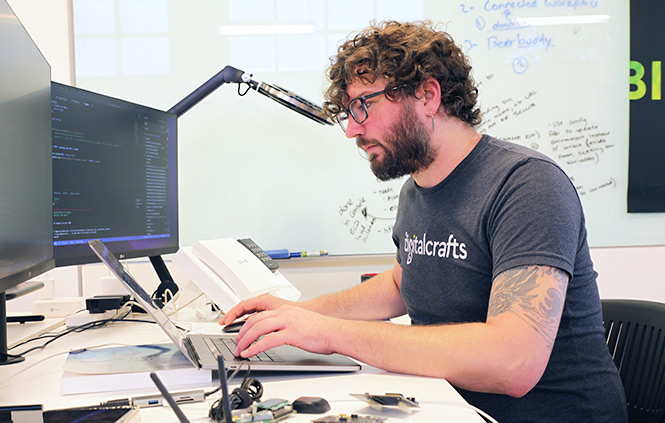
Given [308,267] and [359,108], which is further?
[308,267]

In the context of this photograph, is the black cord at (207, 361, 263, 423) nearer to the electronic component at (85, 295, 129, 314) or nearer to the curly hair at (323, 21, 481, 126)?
the curly hair at (323, 21, 481, 126)

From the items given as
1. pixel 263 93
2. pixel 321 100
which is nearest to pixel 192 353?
pixel 263 93

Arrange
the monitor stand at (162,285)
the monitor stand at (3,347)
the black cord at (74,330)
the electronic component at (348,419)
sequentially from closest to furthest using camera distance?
the electronic component at (348,419)
the monitor stand at (3,347)
the black cord at (74,330)
the monitor stand at (162,285)

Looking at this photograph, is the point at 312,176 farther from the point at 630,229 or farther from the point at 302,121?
the point at 630,229

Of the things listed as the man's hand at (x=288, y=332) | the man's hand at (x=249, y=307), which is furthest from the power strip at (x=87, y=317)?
the man's hand at (x=288, y=332)

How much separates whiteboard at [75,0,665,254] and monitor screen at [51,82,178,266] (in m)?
0.55

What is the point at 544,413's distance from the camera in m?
0.94

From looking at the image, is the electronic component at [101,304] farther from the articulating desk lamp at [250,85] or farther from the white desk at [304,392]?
the white desk at [304,392]

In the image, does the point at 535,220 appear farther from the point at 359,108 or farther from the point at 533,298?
the point at 359,108

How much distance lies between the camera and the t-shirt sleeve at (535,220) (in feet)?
2.81

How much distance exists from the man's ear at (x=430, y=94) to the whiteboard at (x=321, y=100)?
3.56ft

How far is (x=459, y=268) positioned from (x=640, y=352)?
44 cm

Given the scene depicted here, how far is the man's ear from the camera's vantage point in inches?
46.5

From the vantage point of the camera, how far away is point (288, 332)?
33.0 inches
